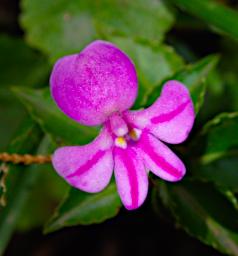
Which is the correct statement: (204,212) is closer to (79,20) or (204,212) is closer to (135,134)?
(135,134)

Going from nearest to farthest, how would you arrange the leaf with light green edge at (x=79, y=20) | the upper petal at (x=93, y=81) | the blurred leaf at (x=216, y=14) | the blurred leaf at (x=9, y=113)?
1. the upper petal at (x=93, y=81)
2. the blurred leaf at (x=216, y=14)
3. the leaf with light green edge at (x=79, y=20)
4. the blurred leaf at (x=9, y=113)

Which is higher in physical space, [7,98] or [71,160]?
[71,160]

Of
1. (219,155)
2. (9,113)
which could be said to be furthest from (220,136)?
(9,113)

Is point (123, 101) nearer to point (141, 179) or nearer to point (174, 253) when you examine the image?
point (141, 179)

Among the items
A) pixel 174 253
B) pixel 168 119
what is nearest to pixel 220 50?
pixel 174 253

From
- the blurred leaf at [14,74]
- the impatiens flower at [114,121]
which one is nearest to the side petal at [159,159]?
the impatiens flower at [114,121]

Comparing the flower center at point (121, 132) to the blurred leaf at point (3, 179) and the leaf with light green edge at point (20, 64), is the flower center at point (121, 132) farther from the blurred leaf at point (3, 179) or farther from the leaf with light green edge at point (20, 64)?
the leaf with light green edge at point (20, 64)
